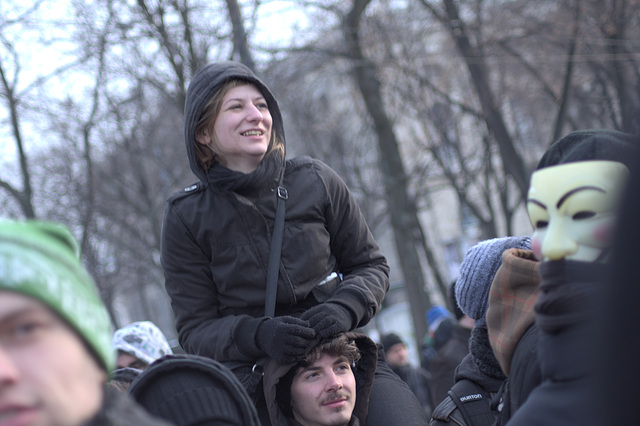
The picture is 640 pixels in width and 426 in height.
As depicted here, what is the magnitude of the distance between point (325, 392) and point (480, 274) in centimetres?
80

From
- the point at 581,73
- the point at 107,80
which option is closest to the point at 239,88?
the point at 107,80

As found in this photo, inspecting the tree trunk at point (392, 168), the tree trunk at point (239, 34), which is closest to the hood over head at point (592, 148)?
the tree trunk at point (239, 34)

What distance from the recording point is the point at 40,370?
1333 mm

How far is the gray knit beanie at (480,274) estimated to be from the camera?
2.94 meters

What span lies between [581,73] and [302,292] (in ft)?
54.7

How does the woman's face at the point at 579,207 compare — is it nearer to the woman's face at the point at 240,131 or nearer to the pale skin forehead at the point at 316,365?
the pale skin forehead at the point at 316,365

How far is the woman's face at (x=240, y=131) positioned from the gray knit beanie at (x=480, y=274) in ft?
3.41

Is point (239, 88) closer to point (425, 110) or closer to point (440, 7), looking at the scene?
point (440, 7)

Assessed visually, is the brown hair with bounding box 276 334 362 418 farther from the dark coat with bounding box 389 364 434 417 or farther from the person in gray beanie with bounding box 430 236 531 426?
the dark coat with bounding box 389 364 434 417

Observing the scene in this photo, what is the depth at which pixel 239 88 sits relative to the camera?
11.0 feet

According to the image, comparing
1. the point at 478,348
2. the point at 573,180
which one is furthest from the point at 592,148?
the point at 478,348

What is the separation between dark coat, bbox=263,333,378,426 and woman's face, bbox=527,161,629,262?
1.48 meters

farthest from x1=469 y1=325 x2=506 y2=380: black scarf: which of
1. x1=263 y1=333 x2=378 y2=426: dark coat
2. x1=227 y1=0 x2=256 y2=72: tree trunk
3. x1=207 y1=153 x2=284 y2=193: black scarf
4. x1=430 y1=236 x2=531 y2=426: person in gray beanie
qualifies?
x1=227 y1=0 x2=256 y2=72: tree trunk

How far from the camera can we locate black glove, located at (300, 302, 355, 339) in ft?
9.57
